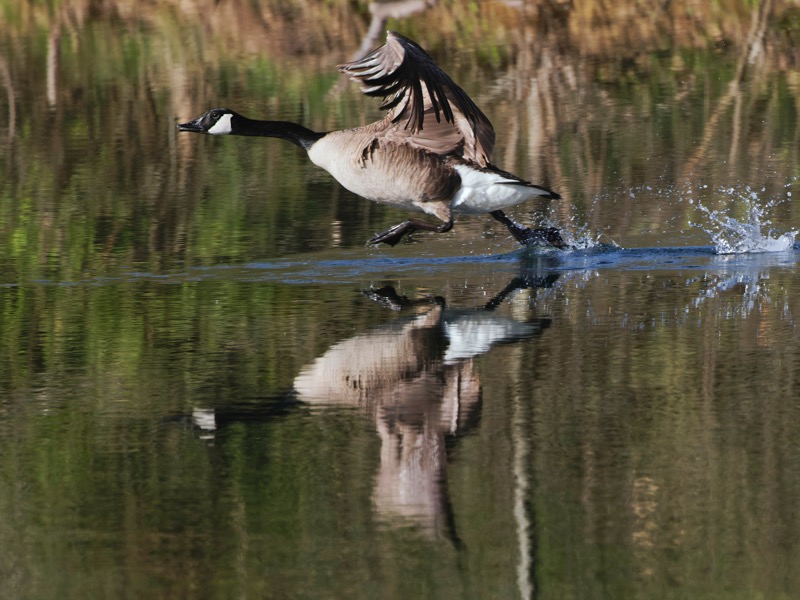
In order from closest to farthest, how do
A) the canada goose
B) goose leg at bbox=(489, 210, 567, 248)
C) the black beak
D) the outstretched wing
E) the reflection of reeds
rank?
the outstretched wing
the canada goose
goose leg at bbox=(489, 210, 567, 248)
the black beak
the reflection of reeds

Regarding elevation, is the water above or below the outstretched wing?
below

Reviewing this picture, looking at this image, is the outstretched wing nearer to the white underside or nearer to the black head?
the white underside

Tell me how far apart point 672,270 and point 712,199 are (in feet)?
6.00

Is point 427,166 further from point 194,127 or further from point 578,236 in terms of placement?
point 194,127

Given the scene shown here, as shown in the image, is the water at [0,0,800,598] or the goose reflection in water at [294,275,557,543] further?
the goose reflection in water at [294,275,557,543]

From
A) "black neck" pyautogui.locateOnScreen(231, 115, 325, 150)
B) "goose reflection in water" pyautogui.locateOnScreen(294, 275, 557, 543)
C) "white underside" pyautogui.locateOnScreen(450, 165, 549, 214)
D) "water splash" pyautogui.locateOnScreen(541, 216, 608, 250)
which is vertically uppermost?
"black neck" pyautogui.locateOnScreen(231, 115, 325, 150)

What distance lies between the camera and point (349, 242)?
8.48 m

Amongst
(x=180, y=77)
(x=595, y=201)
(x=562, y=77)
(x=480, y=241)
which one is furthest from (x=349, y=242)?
(x=180, y=77)

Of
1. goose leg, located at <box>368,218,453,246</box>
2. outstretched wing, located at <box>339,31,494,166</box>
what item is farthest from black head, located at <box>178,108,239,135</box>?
goose leg, located at <box>368,218,453,246</box>

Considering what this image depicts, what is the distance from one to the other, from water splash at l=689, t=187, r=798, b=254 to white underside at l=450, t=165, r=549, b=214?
3.45 feet

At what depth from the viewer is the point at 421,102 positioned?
7598 millimetres

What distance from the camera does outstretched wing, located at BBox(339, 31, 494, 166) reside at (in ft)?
23.8

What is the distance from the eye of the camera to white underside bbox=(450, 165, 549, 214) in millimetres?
8008

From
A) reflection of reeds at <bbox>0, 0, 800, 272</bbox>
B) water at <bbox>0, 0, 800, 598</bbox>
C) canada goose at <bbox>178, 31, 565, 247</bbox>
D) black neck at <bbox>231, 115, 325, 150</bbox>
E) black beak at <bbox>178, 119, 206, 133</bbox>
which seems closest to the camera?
water at <bbox>0, 0, 800, 598</bbox>
